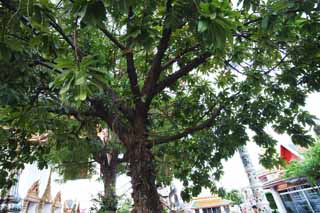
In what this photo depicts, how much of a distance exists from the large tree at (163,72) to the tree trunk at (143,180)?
11mm

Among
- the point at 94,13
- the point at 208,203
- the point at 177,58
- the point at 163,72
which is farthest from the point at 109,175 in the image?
the point at 208,203

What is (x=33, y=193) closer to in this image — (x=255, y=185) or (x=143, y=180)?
(x=255, y=185)

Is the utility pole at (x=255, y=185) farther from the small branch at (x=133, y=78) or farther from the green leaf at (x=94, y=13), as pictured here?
the green leaf at (x=94, y=13)

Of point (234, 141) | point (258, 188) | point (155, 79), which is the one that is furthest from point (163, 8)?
point (258, 188)

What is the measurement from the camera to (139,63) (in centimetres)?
358

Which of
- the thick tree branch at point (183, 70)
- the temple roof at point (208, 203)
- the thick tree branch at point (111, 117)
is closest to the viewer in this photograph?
the thick tree branch at point (111, 117)

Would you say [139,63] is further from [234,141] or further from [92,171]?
[92,171]

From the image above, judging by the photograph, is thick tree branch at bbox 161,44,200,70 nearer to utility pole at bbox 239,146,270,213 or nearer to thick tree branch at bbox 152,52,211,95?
thick tree branch at bbox 152,52,211,95

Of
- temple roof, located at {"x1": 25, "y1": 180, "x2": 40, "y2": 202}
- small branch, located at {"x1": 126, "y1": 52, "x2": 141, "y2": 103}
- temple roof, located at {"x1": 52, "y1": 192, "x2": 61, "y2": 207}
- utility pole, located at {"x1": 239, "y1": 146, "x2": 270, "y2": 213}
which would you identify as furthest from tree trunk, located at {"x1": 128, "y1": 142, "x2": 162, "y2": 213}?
temple roof, located at {"x1": 52, "y1": 192, "x2": 61, "y2": 207}

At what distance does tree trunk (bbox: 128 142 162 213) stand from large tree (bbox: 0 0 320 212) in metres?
0.01

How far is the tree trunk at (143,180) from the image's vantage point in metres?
2.14

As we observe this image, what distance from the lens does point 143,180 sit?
2232 millimetres

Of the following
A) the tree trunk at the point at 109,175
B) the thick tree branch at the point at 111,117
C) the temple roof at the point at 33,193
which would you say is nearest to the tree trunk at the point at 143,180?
the thick tree branch at the point at 111,117

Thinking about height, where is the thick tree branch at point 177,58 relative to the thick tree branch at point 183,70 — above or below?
above
